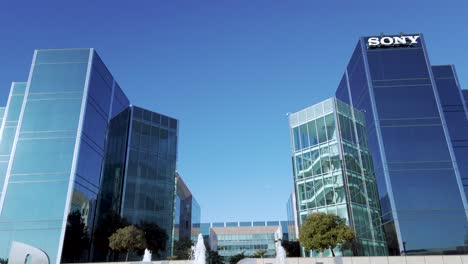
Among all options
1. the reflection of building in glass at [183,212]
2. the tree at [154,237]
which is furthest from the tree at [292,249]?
the tree at [154,237]

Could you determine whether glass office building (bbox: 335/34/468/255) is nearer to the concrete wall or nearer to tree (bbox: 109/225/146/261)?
the concrete wall

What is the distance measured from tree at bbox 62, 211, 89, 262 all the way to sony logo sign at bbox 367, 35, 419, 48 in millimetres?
34082

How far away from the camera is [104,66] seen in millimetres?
47000

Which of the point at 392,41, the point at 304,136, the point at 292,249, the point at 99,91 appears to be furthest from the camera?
the point at 292,249

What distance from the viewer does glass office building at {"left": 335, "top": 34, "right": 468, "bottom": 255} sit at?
33.6m

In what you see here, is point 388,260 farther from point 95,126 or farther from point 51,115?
point 51,115

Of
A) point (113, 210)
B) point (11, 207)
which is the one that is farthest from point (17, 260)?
point (113, 210)

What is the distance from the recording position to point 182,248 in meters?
56.8

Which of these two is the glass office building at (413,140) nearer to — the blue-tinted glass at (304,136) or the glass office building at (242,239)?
the blue-tinted glass at (304,136)

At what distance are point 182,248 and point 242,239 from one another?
51.7 meters

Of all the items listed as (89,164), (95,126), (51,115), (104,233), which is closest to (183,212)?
(104,233)

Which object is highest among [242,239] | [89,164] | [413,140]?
[413,140]

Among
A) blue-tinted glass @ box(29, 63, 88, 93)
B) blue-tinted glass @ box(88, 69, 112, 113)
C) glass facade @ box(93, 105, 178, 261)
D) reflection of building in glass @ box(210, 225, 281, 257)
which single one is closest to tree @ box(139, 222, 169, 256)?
glass facade @ box(93, 105, 178, 261)

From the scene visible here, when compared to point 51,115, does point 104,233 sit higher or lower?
lower
